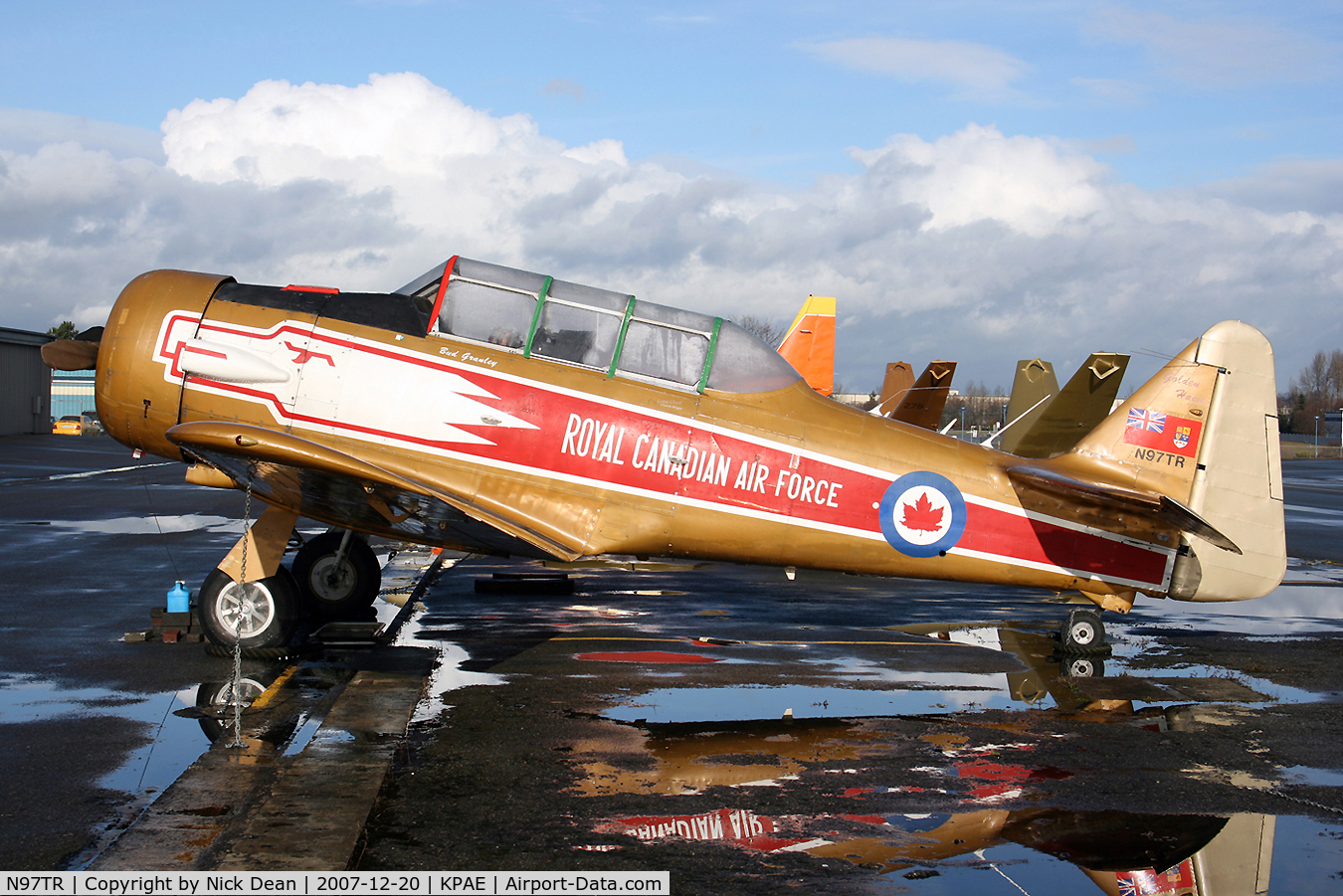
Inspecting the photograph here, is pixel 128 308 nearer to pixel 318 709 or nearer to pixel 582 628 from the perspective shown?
pixel 318 709

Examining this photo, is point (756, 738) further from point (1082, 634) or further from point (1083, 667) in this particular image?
point (1082, 634)

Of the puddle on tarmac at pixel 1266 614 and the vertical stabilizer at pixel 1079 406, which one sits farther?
the vertical stabilizer at pixel 1079 406

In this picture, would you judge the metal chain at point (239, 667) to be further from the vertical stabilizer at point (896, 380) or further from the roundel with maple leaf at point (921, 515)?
the vertical stabilizer at point (896, 380)

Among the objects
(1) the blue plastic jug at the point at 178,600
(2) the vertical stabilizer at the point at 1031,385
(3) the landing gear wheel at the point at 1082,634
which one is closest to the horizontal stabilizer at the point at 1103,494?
(3) the landing gear wheel at the point at 1082,634

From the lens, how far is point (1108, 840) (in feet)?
15.2

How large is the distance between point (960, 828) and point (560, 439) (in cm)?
401

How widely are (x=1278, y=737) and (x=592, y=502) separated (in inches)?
187

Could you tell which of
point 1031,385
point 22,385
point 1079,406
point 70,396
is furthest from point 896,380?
point 70,396

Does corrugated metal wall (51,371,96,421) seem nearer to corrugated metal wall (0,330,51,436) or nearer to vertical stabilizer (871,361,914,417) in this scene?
corrugated metal wall (0,330,51,436)

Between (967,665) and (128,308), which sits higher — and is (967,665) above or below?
below


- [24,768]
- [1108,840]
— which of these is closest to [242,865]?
[24,768]

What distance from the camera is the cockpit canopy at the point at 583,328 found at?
7684mm

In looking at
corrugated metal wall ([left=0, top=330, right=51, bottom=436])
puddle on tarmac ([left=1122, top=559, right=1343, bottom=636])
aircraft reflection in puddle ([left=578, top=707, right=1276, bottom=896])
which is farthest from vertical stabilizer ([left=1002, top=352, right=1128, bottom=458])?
corrugated metal wall ([left=0, top=330, right=51, bottom=436])

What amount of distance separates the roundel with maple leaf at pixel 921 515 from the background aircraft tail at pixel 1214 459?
1239mm
